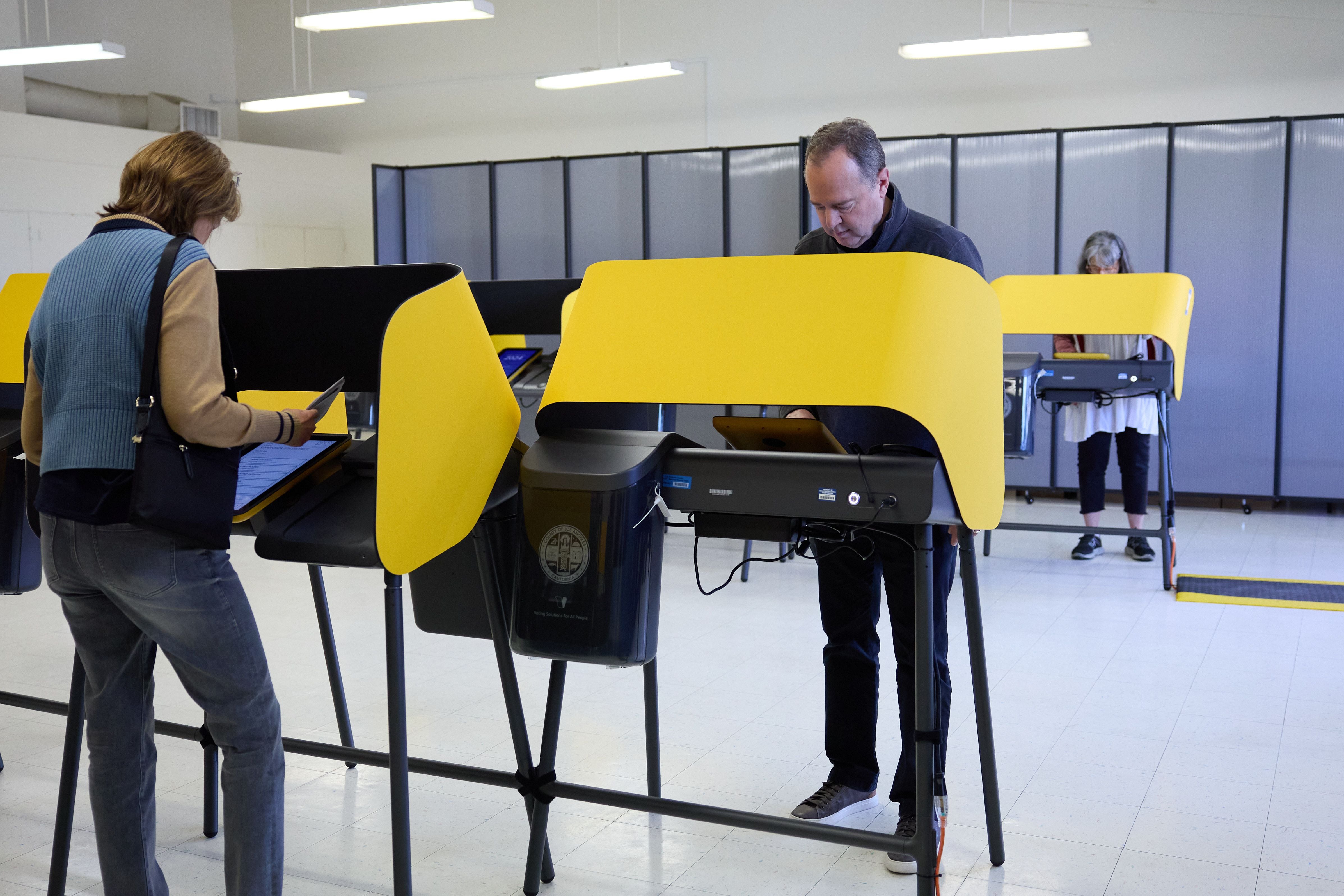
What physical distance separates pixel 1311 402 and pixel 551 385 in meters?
6.27

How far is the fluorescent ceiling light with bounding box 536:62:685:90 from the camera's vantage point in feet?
24.8

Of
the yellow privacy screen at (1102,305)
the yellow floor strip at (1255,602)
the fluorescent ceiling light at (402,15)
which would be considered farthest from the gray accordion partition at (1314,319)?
the fluorescent ceiling light at (402,15)

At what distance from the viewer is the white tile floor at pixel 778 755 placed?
227cm

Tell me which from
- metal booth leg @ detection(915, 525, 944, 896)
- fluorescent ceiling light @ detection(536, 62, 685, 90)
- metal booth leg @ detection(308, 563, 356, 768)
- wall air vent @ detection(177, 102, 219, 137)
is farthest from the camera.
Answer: wall air vent @ detection(177, 102, 219, 137)

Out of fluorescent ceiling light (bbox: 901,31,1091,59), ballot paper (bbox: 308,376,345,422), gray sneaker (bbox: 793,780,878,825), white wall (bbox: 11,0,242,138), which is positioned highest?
white wall (bbox: 11,0,242,138)

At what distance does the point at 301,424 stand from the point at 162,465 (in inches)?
8.8

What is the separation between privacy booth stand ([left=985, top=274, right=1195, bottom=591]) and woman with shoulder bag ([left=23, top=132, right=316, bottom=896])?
2.99m

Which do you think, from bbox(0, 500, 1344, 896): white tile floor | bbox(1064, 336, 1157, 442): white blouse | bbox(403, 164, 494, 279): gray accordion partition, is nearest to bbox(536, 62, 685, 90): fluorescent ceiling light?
bbox(403, 164, 494, 279): gray accordion partition

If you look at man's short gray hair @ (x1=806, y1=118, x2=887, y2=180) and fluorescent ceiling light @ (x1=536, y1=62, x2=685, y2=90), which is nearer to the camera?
man's short gray hair @ (x1=806, y1=118, x2=887, y2=180)

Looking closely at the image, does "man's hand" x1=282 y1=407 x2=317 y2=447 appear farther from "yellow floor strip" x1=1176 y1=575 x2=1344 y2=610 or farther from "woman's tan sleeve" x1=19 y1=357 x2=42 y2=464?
"yellow floor strip" x1=1176 y1=575 x2=1344 y2=610

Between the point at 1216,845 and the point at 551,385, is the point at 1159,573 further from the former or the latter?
the point at 551,385

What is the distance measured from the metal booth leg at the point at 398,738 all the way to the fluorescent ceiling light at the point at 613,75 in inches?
247

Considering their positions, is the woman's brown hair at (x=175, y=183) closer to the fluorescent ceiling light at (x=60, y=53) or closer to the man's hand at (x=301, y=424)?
the man's hand at (x=301, y=424)

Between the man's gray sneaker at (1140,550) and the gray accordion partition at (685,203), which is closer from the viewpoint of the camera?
the man's gray sneaker at (1140,550)
